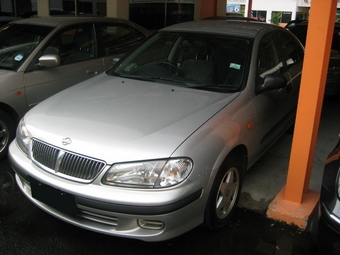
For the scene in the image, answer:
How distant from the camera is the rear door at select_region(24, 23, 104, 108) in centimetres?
433

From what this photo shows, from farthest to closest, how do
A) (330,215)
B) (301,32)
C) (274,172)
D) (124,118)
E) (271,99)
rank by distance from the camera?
(301,32)
(274,172)
(271,99)
(124,118)
(330,215)

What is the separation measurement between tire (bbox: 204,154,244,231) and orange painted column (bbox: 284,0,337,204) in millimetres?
464

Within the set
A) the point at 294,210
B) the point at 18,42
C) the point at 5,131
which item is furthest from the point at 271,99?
the point at 18,42

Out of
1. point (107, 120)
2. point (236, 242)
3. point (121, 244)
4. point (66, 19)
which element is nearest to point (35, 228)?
point (121, 244)

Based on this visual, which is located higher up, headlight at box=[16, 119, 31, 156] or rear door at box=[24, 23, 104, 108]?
rear door at box=[24, 23, 104, 108]

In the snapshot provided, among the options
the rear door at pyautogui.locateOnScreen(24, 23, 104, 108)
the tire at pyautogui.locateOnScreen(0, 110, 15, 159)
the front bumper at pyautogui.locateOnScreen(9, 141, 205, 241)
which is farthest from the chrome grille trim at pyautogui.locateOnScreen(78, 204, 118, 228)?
the rear door at pyautogui.locateOnScreen(24, 23, 104, 108)

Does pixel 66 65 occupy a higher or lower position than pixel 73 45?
lower

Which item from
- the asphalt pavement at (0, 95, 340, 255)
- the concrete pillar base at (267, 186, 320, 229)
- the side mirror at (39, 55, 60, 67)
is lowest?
the asphalt pavement at (0, 95, 340, 255)

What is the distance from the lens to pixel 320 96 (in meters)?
2.99

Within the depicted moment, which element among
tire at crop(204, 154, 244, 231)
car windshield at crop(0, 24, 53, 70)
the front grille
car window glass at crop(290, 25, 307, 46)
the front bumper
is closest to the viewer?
the front bumper

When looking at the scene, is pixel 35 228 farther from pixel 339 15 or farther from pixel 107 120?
pixel 339 15

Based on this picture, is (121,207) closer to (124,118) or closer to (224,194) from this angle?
(124,118)

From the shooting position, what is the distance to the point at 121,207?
2.38 meters

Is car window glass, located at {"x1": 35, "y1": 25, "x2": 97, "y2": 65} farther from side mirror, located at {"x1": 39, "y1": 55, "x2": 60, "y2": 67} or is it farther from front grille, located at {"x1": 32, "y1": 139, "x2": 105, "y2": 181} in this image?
front grille, located at {"x1": 32, "y1": 139, "x2": 105, "y2": 181}
